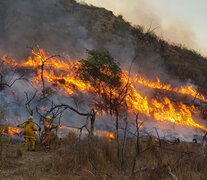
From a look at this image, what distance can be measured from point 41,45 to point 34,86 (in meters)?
6.79

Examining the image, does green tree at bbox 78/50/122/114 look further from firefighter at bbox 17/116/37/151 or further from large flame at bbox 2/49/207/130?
firefighter at bbox 17/116/37/151

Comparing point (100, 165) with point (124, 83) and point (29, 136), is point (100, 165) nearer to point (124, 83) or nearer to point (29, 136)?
point (29, 136)

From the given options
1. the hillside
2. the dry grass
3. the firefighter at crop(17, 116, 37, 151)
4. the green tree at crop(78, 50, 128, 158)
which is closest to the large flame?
the green tree at crop(78, 50, 128, 158)

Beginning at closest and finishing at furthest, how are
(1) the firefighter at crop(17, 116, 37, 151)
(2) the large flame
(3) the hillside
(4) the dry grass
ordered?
1. (4) the dry grass
2. (1) the firefighter at crop(17, 116, 37, 151)
3. (2) the large flame
4. (3) the hillside

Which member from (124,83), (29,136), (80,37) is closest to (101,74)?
(124,83)

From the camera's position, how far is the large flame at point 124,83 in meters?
29.2

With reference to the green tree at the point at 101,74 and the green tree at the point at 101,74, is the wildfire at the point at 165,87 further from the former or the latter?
the green tree at the point at 101,74

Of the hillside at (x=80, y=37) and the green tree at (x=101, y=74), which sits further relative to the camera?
the hillside at (x=80, y=37)

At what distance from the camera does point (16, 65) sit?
30094 millimetres

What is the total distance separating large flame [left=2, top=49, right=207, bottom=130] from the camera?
2919 centimetres

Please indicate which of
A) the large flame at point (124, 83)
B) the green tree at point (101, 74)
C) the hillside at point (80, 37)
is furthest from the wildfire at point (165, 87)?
the green tree at point (101, 74)

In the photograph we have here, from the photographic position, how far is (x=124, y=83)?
29.4 m

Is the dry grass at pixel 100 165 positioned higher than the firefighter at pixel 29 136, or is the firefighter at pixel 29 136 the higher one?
the firefighter at pixel 29 136

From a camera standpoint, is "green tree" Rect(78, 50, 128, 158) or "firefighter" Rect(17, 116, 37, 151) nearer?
"firefighter" Rect(17, 116, 37, 151)
